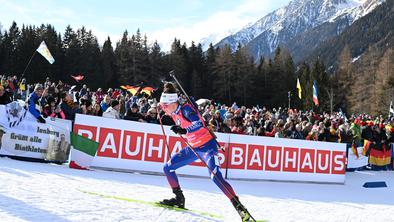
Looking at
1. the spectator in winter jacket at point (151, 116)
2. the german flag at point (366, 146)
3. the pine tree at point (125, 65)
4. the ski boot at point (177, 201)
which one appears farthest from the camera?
the pine tree at point (125, 65)

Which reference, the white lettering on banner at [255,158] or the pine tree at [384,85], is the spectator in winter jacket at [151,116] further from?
the pine tree at [384,85]

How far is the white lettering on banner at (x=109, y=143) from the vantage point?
34.9ft

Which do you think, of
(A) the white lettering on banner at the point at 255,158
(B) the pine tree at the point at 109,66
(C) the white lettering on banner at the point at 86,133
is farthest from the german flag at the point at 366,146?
(B) the pine tree at the point at 109,66

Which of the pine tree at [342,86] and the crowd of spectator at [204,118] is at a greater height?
the pine tree at [342,86]

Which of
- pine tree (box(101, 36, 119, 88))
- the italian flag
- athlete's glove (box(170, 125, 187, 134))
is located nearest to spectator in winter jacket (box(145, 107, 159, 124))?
the italian flag

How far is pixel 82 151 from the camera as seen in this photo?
1038cm

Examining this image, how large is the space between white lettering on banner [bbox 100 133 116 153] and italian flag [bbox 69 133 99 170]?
249 millimetres

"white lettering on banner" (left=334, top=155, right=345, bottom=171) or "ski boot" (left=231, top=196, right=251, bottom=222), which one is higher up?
"white lettering on banner" (left=334, top=155, right=345, bottom=171)

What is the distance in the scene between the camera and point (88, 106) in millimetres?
12211

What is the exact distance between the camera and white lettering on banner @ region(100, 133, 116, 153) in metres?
10.6

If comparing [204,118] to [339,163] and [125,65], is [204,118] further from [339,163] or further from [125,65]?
[125,65]

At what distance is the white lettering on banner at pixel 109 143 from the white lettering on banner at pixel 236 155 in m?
3.32

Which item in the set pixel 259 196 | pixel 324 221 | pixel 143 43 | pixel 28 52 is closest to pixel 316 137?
pixel 259 196

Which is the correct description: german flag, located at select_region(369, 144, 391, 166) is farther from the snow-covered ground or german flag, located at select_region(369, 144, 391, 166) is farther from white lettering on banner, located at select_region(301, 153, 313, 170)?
white lettering on banner, located at select_region(301, 153, 313, 170)
